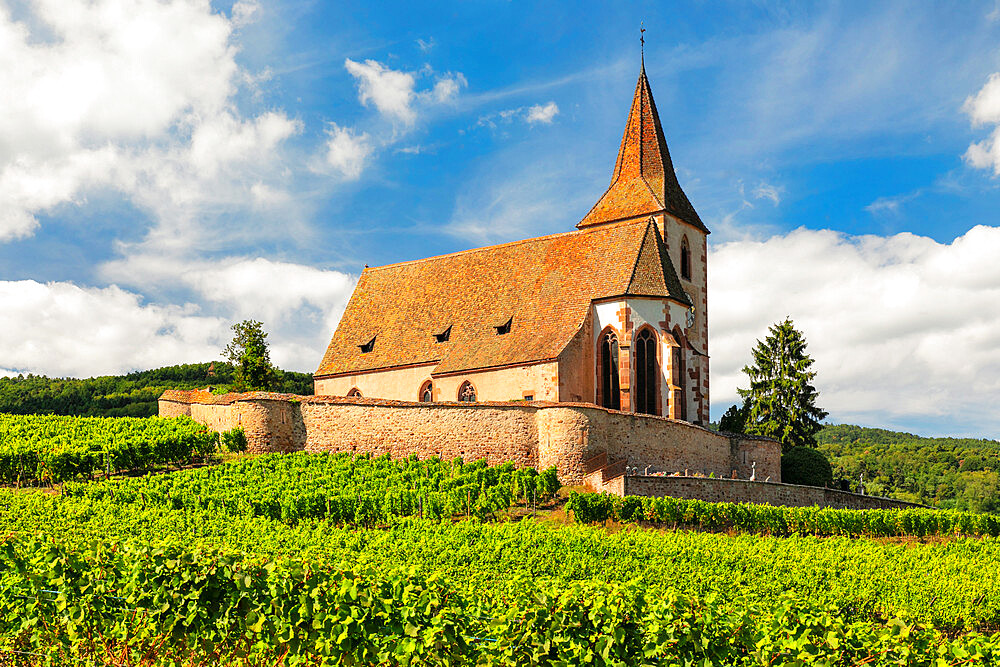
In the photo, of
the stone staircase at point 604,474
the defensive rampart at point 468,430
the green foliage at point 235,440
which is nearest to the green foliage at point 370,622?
the stone staircase at point 604,474

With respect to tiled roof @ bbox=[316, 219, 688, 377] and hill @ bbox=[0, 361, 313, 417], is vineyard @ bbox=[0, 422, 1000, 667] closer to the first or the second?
tiled roof @ bbox=[316, 219, 688, 377]

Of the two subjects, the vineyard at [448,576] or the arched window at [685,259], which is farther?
the arched window at [685,259]

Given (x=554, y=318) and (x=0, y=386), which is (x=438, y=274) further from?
(x=0, y=386)

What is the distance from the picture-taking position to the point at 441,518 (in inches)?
880

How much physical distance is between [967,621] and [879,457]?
187 feet

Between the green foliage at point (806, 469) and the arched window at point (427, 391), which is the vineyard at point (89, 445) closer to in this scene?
the arched window at point (427, 391)

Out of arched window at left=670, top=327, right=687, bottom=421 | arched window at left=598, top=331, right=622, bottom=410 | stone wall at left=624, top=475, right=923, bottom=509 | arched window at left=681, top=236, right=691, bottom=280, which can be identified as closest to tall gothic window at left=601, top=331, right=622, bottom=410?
arched window at left=598, top=331, right=622, bottom=410

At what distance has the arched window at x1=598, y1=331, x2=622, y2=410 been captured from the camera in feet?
117

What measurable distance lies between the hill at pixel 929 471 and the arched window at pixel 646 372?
21580 millimetres

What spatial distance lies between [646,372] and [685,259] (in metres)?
8.48

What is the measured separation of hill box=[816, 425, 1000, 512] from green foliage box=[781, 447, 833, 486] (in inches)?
574

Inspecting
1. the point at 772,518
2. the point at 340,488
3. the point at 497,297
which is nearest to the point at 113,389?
the point at 497,297

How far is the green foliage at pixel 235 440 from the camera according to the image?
99.3 ft

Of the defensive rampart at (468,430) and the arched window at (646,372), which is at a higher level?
the arched window at (646,372)
